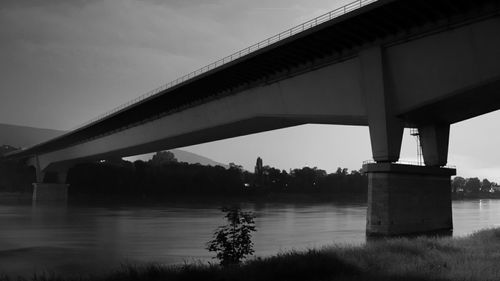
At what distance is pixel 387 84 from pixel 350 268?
2006cm

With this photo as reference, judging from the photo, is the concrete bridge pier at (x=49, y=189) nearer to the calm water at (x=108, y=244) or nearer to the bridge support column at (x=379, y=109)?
the calm water at (x=108, y=244)

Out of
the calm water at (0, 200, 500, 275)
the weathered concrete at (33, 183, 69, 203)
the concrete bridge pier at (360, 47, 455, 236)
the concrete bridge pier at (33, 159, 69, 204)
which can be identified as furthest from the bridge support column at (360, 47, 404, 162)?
the weathered concrete at (33, 183, 69, 203)

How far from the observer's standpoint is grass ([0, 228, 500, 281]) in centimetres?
1367

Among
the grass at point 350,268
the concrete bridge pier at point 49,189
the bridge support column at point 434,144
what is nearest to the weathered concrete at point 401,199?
the bridge support column at point 434,144

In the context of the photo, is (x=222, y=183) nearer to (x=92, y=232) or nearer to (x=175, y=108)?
(x=175, y=108)

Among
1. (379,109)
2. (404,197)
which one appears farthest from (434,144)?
(379,109)

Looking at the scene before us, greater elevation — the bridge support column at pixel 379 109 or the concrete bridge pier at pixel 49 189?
the bridge support column at pixel 379 109

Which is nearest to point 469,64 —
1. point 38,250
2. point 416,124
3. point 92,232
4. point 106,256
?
point 416,124

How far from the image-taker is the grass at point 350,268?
1367 centimetres

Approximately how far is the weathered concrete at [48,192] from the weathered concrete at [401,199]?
9490cm

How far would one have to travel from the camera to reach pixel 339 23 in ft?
103

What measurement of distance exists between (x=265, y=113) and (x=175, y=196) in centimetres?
10219

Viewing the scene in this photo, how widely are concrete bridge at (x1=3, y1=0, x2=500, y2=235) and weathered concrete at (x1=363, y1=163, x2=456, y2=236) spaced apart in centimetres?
7

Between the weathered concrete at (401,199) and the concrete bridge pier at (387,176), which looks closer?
the weathered concrete at (401,199)
